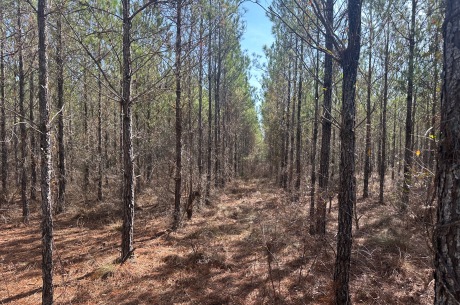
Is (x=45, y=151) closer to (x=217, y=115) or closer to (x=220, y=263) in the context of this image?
(x=220, y=263)

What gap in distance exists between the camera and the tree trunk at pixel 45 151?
167 inches

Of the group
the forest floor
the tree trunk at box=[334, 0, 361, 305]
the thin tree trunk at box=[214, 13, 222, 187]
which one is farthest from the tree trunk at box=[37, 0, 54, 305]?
the thin tree trunk at box=[214, 13, 222, 187]

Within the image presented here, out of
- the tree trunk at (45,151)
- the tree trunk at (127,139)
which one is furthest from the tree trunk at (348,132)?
the tree trunk at (127,139)

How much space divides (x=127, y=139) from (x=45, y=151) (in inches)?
86.2

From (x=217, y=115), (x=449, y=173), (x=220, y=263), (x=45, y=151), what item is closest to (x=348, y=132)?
(x=449, y=173)

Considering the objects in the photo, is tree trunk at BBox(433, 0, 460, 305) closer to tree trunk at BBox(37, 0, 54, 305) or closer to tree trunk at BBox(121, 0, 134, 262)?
tree trunk at BBox(37, 0, 54, 305)

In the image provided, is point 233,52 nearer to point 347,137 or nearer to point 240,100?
point 240,100

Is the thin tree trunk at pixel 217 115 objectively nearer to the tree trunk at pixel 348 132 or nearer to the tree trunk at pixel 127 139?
the tree trunk at pixel 127 139

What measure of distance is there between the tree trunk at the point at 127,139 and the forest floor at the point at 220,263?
0.67m

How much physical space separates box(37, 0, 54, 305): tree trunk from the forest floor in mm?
1164

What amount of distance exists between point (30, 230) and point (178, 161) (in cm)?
598

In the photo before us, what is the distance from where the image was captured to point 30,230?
1003 cm

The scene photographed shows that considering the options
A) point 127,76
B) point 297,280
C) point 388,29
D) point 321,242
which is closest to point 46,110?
point 127,76

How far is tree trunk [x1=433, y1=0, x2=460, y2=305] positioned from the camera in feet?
5.81
